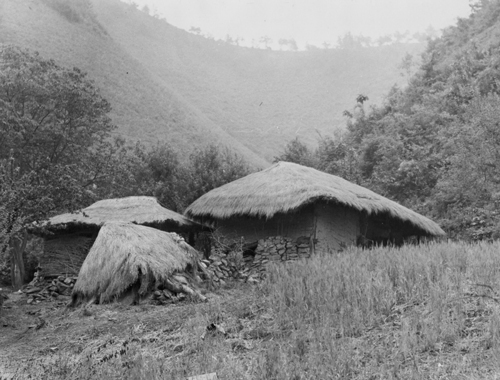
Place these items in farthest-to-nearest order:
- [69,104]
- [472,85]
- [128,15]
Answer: [128,15]
[472,85]
[69,104]

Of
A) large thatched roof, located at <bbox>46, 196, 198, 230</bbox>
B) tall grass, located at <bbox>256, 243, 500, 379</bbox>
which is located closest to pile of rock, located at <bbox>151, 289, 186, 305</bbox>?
tall grass, located at <bbox>256, 243, 500, 379</bbox>

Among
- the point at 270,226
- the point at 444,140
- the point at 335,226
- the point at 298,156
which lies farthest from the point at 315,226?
the point at 298,156

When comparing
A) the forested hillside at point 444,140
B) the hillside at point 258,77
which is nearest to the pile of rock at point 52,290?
the forested hillside at point 444,140

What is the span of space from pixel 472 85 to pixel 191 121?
63.7ft

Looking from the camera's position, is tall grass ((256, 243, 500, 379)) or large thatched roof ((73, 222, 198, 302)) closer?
tall grass ((256, 243, 500, 379))

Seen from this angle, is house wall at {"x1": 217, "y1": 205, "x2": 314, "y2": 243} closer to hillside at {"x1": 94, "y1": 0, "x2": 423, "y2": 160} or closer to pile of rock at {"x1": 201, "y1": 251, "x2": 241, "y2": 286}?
pile of rock at {"x1": 201, "y1": 251, "x2": 241, "y2": 286}

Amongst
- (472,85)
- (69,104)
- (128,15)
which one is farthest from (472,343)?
(128,15)

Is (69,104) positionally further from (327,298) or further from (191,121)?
(191,121)

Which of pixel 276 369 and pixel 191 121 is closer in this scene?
pixel 276 369

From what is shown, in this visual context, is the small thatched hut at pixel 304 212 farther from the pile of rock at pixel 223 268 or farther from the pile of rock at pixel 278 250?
the pile of rock at pixel 223 268

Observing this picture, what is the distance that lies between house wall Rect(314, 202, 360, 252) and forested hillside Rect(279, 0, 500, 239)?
3.23m

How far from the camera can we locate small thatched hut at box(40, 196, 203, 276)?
11.6 m

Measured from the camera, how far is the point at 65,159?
550 inches

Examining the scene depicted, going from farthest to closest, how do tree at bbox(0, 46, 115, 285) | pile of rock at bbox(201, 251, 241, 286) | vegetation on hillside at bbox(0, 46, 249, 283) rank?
tree at bbox(0, 46, 115, 285) → vegetation on hillside at bbox(0, 46, 249, 283) → pile of rock at bbox(201, 251, 241, 286)
